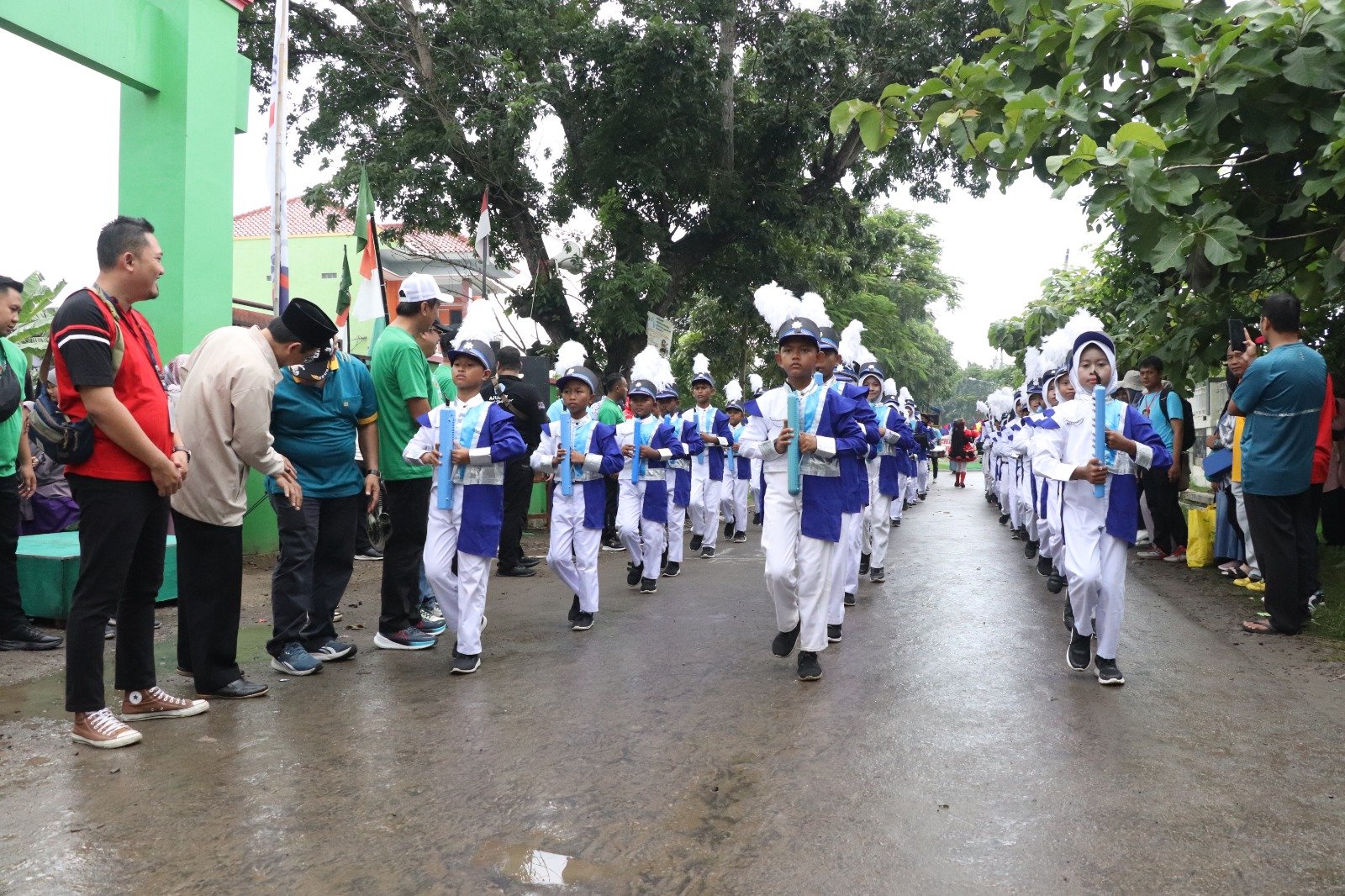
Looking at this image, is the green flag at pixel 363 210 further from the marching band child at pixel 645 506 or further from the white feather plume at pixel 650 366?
the marching band child at pixel 645 506

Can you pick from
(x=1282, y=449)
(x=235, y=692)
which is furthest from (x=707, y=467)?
(x=235, y=692)

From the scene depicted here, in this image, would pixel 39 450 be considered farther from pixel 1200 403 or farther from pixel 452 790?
pixel 1200 403

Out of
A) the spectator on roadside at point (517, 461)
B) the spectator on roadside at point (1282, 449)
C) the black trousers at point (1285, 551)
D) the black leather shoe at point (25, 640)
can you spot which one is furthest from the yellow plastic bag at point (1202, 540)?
the black leather shoe at point (25, 640)

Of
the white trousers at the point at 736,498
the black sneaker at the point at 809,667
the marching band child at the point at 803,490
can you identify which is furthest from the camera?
the white trousers at the point at 736,498

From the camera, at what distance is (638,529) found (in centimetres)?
959

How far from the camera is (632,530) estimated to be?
31.2 feet

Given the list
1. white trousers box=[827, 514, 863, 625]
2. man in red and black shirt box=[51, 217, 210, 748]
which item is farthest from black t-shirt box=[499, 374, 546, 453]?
man in red and black shirt box=[51, 217, 210, 748]

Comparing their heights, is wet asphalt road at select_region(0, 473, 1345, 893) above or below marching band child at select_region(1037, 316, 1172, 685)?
below

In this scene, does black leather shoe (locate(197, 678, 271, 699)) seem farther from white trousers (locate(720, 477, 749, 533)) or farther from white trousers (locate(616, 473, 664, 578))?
white trousers (locate(720, 477, 749, 533))

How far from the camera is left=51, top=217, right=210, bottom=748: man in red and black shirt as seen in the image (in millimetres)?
4414

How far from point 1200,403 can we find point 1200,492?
4.61ft

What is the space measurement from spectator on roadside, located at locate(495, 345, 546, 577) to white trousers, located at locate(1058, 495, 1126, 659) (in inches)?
215

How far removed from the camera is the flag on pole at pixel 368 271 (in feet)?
36.7

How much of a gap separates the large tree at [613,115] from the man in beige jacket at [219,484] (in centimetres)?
1230
